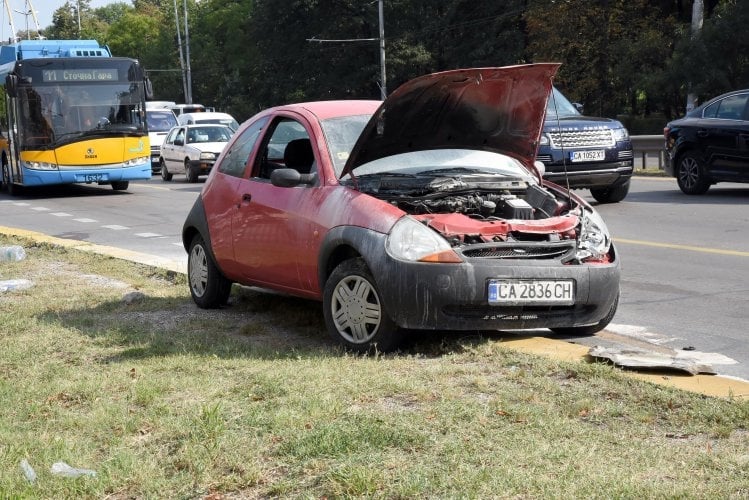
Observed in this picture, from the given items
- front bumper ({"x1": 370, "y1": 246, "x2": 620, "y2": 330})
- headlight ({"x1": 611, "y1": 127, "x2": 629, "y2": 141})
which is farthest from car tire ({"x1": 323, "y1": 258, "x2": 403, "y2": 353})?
headlight ({"x1": 611, "y1": 127, "x2": 629, "y2": 141})

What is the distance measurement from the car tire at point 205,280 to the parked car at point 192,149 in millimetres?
20421

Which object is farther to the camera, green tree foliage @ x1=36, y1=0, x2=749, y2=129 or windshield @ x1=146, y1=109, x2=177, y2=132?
green tree foliage @ x1=36, y1=0, x2=749, y2=129

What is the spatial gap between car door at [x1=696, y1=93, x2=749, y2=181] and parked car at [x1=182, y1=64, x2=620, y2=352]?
1105 cm

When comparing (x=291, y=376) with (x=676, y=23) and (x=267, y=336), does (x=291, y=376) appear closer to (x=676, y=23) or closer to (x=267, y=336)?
(x=267, y=336)

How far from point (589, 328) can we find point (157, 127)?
34.4 meters

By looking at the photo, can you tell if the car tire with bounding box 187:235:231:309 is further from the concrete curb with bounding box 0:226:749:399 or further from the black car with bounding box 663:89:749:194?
the black car with bounding box 663:89:749:194

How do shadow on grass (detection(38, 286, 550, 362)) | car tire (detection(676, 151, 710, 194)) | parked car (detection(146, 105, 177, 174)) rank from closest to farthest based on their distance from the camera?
shadow on grass (detection(38, 286, 550, 362))
car tire (detection(676, 151, 710, 194))
parked car (detection(146, 105, 177, 174))

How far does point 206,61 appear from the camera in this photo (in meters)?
105

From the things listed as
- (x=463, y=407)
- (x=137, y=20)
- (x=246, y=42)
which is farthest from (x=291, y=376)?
(x=137, y=20)

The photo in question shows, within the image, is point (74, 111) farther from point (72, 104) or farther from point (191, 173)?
point (191, 173)

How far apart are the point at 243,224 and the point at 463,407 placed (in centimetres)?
358

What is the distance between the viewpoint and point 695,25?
4025 cm

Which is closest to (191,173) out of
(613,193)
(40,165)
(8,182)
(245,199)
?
(8,182)

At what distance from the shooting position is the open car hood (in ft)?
24.8
